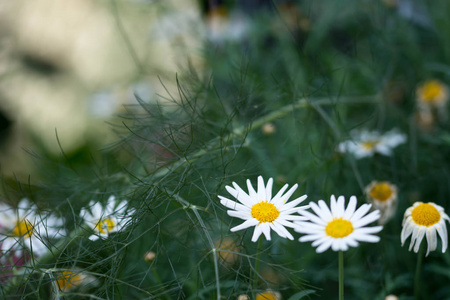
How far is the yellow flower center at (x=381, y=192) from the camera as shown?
871 millimetres

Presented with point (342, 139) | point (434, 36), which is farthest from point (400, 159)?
point (434, 36)

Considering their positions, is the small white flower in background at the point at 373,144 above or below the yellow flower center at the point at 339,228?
above

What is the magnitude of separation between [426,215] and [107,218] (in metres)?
0.52

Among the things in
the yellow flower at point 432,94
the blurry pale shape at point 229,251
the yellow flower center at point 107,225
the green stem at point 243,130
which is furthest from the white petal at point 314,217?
the yellow flower at point 432,94

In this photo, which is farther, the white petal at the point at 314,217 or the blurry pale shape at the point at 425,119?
the blurry pale shape at the point at 425,119

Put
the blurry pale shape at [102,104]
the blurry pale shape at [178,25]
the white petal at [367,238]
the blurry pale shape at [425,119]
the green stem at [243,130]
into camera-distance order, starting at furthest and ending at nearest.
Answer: the blurry pale shape at [102,104], the blurry pale shape at [178,25], the blurry pale shape at [425,119], the green stem at [243,130], the white petal at [367,238]

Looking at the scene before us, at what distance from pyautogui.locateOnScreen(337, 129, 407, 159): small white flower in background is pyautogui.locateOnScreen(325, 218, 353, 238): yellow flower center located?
17.2 inches

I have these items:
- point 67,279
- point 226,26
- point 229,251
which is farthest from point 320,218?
point 226,26

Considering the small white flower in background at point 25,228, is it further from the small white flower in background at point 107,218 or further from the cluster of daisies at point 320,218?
the cluster of daisies at point 320,218

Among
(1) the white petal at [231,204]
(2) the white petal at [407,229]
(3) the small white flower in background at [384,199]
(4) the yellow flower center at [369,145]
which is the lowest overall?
(1) the white petal at [231,204]

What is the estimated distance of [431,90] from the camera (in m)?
1.40

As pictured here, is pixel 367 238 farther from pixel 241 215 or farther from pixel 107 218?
pixel 107 218

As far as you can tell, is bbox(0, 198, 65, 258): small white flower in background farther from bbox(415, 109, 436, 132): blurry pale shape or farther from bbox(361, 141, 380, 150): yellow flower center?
bbox(415, 109, 436, 132): blurry pale shape

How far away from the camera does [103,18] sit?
2.21m
